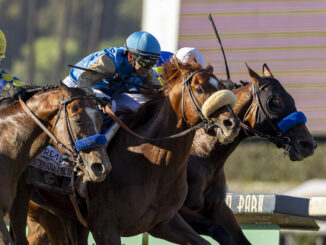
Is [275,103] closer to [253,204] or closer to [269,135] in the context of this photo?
[269,135]

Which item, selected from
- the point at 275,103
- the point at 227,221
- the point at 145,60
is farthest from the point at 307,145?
the point at 145,60

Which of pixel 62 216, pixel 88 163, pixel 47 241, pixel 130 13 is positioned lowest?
pixel 130 13

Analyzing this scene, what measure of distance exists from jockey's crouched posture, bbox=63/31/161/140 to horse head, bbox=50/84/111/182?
0.77 m

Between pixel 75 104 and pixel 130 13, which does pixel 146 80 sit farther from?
pixel 130 13

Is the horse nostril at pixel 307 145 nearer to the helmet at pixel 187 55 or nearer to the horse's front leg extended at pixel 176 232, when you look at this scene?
the helmet at pixel 187 55

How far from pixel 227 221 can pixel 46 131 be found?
2308 millimetres

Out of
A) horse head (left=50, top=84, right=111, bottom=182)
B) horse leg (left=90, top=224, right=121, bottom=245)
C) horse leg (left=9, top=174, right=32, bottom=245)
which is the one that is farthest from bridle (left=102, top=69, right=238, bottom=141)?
horse leg (left=9, top=174, right=32, bottom=245)

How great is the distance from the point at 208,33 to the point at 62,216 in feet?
22.4

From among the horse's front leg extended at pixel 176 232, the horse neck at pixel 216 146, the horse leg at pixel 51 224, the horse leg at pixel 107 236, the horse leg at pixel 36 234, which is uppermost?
the horse neck at pixel 216 146

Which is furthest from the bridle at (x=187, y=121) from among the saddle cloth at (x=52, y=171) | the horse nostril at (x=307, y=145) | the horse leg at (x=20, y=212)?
the horse nostril at (x=307, y=145)

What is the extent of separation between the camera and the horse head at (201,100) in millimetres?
6184

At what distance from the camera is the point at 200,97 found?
21.0 ft

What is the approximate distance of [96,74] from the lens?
21.5 ft

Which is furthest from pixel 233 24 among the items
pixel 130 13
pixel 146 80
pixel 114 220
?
pixel 130 13
